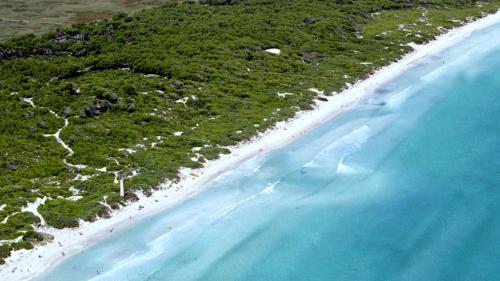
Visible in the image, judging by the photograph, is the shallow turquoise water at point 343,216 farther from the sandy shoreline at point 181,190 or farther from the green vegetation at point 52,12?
the green vegetation at point 52,12

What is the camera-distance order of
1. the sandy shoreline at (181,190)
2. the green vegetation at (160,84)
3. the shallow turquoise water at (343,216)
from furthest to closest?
the green vegetation at (160,84) < the shallow turquoise water at (343,216) < the sandy shoreline at (181,190)

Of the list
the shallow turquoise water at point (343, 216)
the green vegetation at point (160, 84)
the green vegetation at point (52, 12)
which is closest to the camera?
the shallow turquoise water at point (343, 216)

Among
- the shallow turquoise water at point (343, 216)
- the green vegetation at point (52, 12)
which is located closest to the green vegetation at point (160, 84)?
the shallow turquoise water at point (343, 216)

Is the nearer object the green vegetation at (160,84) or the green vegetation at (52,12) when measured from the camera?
the green vegetation at (160,84)

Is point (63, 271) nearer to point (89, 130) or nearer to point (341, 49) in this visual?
point (89, 130)

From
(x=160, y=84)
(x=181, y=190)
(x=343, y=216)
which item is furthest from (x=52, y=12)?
(x=343, y=216)

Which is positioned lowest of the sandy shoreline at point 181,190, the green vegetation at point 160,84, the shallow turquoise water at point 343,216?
the shallow turquoise water at point 343,216

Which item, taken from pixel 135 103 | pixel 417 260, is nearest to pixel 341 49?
pixel 135 103

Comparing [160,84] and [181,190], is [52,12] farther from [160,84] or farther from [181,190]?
[181,190]
